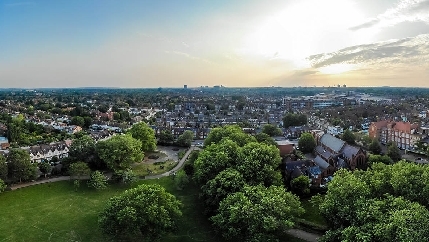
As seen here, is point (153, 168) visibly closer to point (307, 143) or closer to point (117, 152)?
point (117, 152)

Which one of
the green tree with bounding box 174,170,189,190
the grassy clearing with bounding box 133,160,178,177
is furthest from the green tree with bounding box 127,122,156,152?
the green tree with bounding box 174,170,189,190

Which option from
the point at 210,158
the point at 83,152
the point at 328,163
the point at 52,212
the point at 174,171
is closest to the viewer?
the point at 52,212

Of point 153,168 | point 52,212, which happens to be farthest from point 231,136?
point 52,212

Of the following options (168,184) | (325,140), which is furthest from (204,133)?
(168,184)

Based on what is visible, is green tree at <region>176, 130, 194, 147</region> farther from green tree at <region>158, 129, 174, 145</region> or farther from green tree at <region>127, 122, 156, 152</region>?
green tree at <region>127, 122, 156, 152</region>

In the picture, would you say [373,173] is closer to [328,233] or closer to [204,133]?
[328,233]
